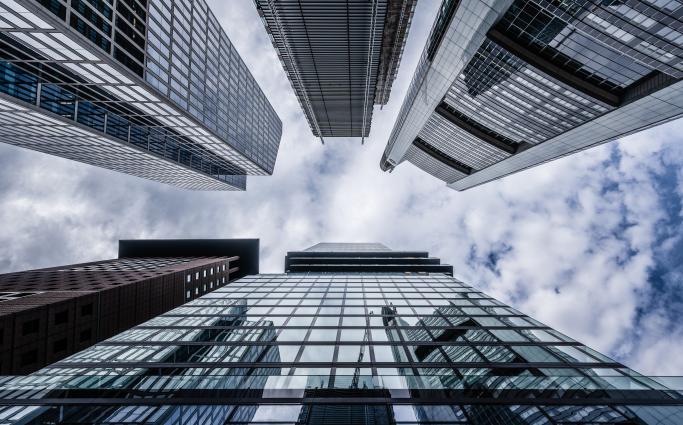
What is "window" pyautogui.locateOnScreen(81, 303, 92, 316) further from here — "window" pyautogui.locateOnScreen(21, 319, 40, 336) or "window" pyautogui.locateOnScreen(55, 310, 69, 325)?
"window" pyautogui.locateOnScreen(21, 319, 40, 336)

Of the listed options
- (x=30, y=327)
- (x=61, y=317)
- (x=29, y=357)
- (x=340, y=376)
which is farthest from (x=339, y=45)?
(x=340, y=376)

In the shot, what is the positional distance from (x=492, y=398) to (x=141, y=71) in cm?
4766

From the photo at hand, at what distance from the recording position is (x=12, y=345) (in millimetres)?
27859

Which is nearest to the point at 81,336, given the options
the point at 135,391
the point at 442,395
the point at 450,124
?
the point at 135,391

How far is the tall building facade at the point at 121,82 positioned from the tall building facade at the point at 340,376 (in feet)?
101

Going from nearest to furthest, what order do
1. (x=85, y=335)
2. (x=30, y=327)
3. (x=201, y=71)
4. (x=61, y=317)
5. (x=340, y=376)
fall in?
1. (x=340, y=376)
2. (x=30, y=327)
3. (x=61, y=317)
4. (x=85, y=335)
5. (x=201, y=71)

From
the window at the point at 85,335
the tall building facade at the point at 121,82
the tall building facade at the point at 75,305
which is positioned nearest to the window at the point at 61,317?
the tall building facade at the point at 75,305

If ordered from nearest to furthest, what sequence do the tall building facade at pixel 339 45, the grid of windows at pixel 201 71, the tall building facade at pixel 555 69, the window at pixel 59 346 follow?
the window at pixel 59 346 < the tall building facade at pixel 555 69 < the grid of windows at pixel 201 71 < the tall building facade at pixel 339 45

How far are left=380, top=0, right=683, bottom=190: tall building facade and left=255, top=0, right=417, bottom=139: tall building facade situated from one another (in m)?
8.60

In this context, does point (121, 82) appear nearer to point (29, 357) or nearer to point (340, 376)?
point (29, 357)

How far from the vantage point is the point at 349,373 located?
13656 millimetres

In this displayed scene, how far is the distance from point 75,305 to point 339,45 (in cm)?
5575

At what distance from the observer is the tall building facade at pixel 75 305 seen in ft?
94.5

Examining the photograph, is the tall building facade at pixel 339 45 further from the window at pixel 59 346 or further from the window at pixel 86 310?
the window at pixel 59 346
